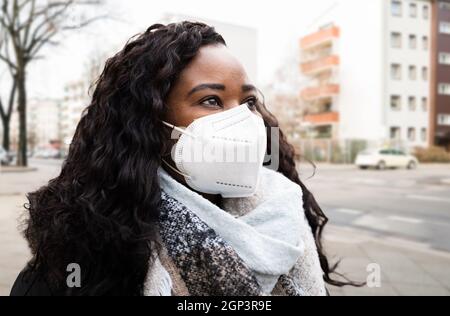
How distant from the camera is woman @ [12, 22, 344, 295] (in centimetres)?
89

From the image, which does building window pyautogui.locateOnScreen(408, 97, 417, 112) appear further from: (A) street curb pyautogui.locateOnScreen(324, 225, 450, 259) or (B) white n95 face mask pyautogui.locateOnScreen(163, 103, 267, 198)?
(B) white n95 face mask pyautogui.locateOnScreen(163, 103, 267, 198)

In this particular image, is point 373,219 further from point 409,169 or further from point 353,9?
point 353,9

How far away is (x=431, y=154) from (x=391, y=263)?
71.1 ft

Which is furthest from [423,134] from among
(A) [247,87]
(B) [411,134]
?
(A) [247,87]

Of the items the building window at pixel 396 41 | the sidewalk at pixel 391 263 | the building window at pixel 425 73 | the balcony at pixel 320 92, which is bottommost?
the sidewalk at pixel 391 263

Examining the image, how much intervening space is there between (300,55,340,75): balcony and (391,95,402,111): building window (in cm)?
469

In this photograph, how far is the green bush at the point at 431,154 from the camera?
23.1 m

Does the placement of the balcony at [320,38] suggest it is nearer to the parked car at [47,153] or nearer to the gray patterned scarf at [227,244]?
the parked car at [47,153]

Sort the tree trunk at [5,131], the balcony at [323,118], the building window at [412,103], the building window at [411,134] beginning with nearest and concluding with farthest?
the tree trunk at [5,131]
the building window at [412,103]
the building window at [411,134]
the balcony at [323,118]

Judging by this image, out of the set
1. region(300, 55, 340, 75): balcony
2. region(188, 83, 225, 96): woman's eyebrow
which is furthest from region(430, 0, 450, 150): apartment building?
region(188, 83, 225, 96): woman's eyebrow

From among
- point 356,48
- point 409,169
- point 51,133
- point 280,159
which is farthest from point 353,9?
point 51,133

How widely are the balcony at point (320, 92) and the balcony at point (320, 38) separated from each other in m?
2.92

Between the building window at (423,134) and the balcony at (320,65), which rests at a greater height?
the balcony at (320,65)

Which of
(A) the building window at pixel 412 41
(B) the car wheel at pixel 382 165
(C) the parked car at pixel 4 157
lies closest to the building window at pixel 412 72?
(A) the building window at pixel 412 41
